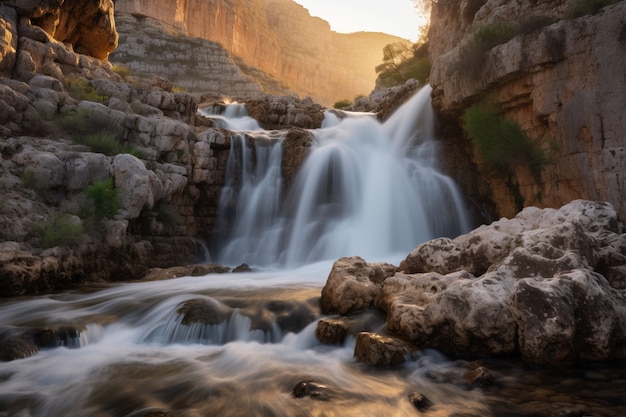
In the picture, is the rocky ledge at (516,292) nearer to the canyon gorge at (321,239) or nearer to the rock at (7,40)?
the canyon gorge at (321,239)

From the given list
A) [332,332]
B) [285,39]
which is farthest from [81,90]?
[285,39]

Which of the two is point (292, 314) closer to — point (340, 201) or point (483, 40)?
point (340, 201)

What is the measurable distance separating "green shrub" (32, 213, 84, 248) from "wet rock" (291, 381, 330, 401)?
636 centimetres

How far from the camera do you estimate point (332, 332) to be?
5.14 meters

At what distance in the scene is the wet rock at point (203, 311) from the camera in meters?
5.70

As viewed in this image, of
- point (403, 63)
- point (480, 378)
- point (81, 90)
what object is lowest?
point (480, 378)

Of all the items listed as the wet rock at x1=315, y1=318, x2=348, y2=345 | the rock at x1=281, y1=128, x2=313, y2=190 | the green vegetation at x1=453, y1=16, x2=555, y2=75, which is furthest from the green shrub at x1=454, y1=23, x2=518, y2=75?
the wet rock at x1=315, y1=318, x2=348, y2=345

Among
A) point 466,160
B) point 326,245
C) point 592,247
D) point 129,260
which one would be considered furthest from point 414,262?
point 466,160

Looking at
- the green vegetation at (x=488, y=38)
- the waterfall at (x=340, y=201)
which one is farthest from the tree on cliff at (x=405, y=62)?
the green vegetation at (x=488, y=38)

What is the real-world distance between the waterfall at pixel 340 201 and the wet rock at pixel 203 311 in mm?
5347

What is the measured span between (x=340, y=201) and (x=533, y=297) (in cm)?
910

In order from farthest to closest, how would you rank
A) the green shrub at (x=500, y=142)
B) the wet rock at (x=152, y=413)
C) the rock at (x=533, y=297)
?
1. the green shrub at (x=500, y=142)
2. the rock at (x=533, y=297)
3. the wet rock at (x=152, y=413)

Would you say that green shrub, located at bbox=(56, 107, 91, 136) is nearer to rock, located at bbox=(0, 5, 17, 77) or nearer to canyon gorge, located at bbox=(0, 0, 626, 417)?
canyon gorge, located at bbox=(0, 0, 626, 417)

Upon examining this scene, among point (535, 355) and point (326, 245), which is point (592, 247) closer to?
point (535, 355)
